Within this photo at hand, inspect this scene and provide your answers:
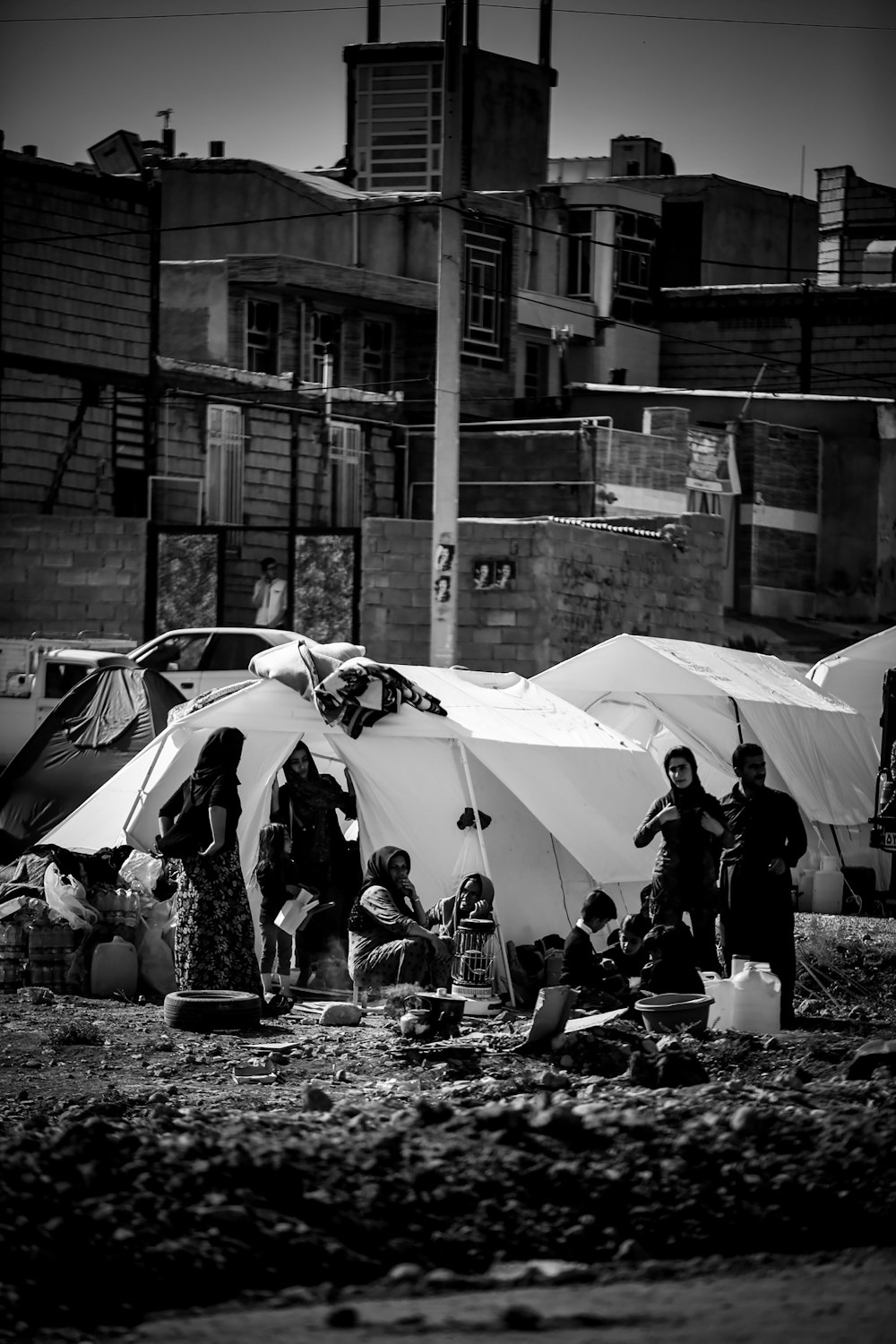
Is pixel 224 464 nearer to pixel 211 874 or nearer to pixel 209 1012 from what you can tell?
pixel 211 874

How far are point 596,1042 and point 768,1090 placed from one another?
1008mm

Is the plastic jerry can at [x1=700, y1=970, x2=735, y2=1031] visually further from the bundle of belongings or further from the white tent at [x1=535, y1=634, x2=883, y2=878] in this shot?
the white tent at [x1=535, y1=634, x2=883, y2=878]

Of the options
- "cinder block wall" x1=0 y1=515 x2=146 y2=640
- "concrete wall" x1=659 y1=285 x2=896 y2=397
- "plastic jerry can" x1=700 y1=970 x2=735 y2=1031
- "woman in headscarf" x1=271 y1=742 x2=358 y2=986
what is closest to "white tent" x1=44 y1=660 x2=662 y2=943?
"woman in headscarf" x1=271 y1=742 x2=358 y2=986

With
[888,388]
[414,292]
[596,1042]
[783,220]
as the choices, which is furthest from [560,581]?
[783,220]

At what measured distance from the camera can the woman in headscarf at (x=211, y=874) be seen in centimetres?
938

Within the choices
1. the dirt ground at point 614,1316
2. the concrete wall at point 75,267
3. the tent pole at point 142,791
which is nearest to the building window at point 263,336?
the concrete wall at point 75,267

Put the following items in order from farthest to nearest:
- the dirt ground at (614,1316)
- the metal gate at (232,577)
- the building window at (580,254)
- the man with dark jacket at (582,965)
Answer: the building window at (580,254) → the metal gate at (232,577) → the man with dark jacket at (582,965) → the dirt ground at (614,1316)

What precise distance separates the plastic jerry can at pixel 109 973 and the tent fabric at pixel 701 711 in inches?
239

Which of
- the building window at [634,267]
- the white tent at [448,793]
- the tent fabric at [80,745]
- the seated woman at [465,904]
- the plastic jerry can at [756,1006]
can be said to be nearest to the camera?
the plastic jerry can at [756,1006]

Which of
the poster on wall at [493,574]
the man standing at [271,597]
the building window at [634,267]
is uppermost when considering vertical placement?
the building window at [634,267]

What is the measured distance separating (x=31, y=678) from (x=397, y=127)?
19.3m

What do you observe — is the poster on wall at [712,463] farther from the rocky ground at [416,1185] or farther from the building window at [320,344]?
the rocky ground at [416,1185]

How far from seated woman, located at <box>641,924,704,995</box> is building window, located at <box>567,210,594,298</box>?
84.7 feet

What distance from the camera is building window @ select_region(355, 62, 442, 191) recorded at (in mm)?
34250
